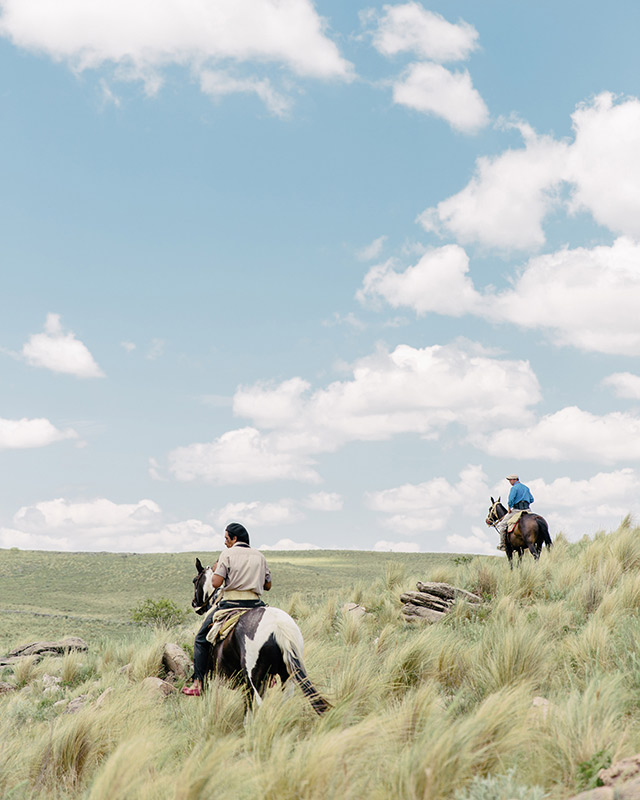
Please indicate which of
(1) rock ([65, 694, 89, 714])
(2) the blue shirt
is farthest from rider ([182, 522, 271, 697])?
(2) the blue shirt

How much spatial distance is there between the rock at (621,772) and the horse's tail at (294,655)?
3.45m

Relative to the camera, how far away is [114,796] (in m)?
4.51

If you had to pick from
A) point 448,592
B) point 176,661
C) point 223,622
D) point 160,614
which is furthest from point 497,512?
point 160,614

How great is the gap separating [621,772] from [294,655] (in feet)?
12.6

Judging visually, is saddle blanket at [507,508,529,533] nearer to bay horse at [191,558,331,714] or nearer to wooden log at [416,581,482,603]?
wooden log at [416,581,482,603]

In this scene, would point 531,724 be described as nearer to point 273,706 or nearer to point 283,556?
point 273,706

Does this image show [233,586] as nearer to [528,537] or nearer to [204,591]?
[204,591]

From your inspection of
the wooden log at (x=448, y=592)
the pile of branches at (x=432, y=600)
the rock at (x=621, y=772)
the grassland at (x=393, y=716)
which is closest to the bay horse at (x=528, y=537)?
the grassland at (x=393, y=716)

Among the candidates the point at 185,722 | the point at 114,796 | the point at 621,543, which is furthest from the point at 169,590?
the point at 114,796

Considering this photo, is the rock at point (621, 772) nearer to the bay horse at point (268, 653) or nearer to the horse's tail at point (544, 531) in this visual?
the bay horse at point (268, 653)

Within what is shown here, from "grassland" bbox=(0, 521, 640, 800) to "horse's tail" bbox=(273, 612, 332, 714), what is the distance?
0.24m

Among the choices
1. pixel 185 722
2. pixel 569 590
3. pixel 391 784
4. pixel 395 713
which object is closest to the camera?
pixel 391 784

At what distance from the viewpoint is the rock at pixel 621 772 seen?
165 inches

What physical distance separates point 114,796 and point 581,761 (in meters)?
3.15
